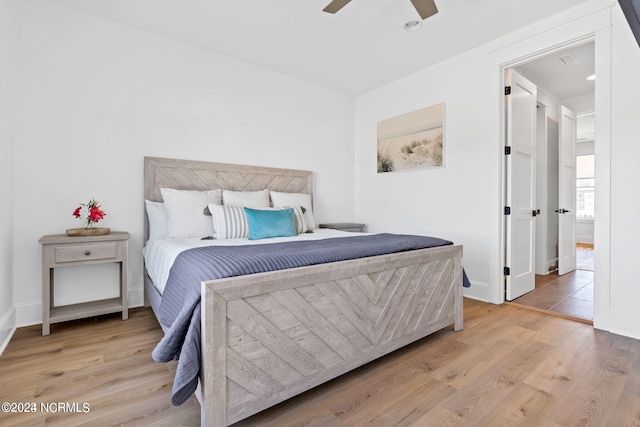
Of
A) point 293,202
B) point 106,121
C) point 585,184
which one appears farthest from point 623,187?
point 585,184

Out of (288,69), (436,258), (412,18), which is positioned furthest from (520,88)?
(288,69)

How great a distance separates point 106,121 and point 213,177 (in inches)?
40.5

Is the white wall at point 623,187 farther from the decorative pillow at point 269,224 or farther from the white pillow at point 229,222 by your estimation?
the white pillow at point 229,222

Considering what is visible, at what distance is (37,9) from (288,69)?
226 centimetres

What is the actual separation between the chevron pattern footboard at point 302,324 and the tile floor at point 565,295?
1.58 m

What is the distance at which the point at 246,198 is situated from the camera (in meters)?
3.15

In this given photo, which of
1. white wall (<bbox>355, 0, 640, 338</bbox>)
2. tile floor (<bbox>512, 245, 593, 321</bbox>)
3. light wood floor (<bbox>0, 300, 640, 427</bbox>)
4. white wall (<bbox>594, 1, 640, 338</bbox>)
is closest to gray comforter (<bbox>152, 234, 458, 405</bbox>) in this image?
light wood floor (<bbox>0, 300, 640, 427</bbox>)

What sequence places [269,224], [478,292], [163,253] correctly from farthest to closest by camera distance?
[478,292] < [269,224] < [163,253]

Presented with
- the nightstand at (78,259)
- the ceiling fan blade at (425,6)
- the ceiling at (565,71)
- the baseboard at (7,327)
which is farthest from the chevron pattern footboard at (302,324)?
the ceiling at (565,71)

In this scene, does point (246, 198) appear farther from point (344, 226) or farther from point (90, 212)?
point (344, 226)

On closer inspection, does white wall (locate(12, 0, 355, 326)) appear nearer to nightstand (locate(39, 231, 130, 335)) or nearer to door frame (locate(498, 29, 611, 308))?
nightstand (locate(39, 231, 130, 335))

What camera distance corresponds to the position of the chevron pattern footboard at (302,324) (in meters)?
1.23

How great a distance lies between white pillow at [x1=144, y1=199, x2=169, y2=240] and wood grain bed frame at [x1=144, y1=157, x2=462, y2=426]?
1.80m

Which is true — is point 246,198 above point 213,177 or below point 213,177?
below
